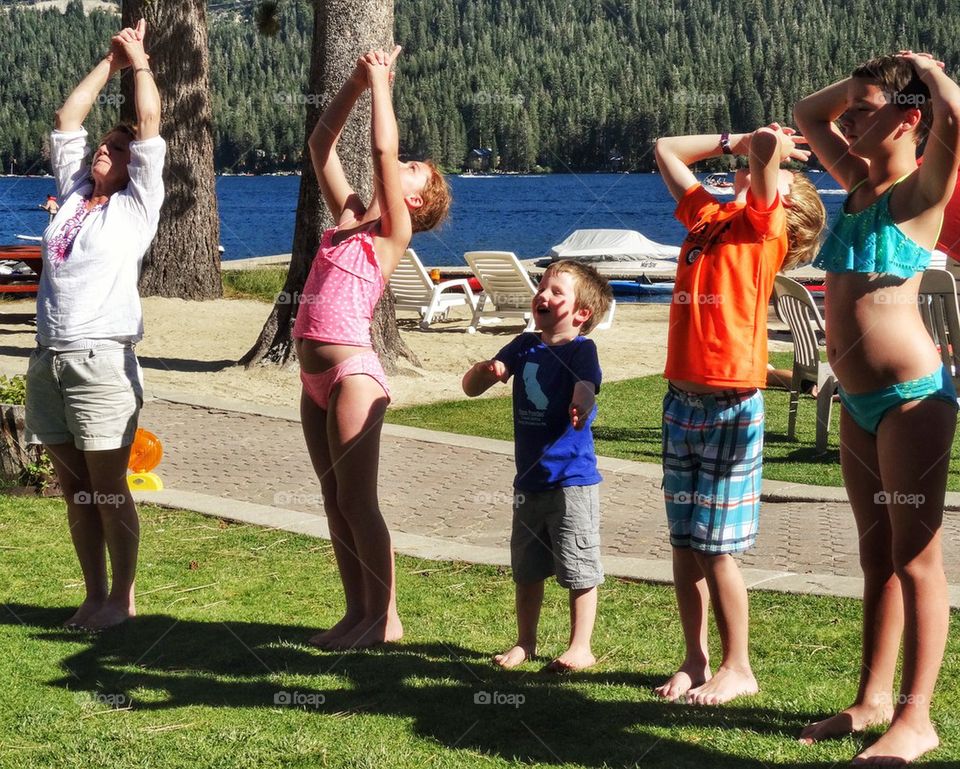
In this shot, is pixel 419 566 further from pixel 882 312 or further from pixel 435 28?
pixel 435 28

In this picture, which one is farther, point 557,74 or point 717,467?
point 557,74

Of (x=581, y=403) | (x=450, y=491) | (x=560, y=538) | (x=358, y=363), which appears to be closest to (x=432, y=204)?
(x=358, y=363)

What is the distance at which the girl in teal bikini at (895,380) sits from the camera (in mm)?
3164

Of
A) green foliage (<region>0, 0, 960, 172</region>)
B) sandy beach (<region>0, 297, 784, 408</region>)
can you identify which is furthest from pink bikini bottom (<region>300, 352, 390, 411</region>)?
green foliage (<region>0, 0, 960, 172</region>)

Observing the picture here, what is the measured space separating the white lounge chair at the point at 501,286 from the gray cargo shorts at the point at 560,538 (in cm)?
1094

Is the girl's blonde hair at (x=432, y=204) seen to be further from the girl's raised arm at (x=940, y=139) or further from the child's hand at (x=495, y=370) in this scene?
the girl's raised arm at (x=940, y=139)

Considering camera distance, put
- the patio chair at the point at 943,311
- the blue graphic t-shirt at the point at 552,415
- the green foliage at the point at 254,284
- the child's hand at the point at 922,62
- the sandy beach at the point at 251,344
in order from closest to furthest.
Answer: the child's hand at the point at 922,62
the blue graphic t-shirt at the point at 552,415
the patio chair at the point at 943,311
the sandy beach at the point at 251,344
the green foliage at the point at 254,284

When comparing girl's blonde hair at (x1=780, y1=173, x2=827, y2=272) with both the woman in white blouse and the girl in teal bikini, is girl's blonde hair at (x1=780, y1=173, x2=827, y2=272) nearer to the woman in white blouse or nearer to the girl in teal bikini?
the girl in teal bikini

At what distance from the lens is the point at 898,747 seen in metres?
3.15

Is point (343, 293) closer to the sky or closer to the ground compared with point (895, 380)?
closer to the sky

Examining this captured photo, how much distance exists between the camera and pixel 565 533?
4.07m

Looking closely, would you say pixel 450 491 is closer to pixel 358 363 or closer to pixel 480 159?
pixel 358 363

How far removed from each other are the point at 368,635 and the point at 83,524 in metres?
1.19

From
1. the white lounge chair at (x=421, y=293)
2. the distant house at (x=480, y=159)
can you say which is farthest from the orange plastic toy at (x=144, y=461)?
the distant house at (x=480, y=159)
